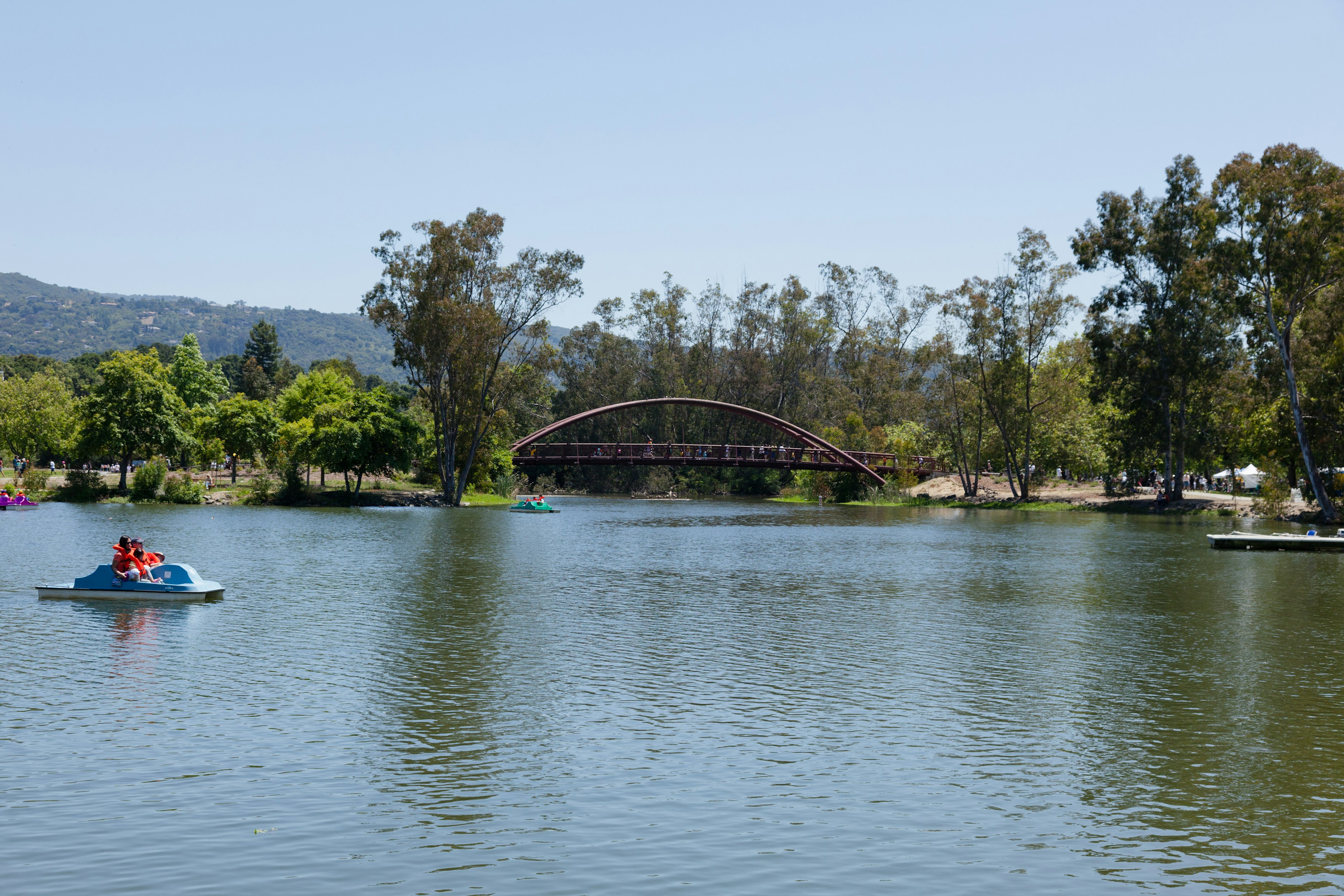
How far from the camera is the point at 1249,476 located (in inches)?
3661

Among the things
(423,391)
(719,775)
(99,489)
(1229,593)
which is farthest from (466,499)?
(719,775)

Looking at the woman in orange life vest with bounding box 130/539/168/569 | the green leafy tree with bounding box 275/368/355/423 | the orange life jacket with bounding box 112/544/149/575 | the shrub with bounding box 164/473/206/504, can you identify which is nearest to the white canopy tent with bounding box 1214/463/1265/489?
the green leafy tree with bounding box 275/368/355/423

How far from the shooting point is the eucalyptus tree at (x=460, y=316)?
76250 millimetres

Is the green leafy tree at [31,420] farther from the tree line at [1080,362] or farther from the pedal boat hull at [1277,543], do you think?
the pedal boat hull at [1277,543]

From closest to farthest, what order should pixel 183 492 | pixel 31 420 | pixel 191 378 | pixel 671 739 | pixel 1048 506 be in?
pixel 671 739 < pixel 183 492 < pixel 1048 506 < pixel 31 420 < pixel 191 378

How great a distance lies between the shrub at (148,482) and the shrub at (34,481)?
594cm

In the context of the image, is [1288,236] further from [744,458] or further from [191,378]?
[191,378]

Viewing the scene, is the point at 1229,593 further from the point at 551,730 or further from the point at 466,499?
the point at 466,499

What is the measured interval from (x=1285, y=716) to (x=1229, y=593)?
Answer: 17123 millimetres

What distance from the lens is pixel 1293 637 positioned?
24.2m

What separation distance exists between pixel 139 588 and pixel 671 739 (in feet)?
64.5

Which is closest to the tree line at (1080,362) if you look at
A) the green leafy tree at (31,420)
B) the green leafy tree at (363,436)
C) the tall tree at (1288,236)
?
the tall tree at (1288,236)

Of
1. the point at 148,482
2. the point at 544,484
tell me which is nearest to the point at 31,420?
the point at 148,482

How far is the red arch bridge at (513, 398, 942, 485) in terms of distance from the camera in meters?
95.2
